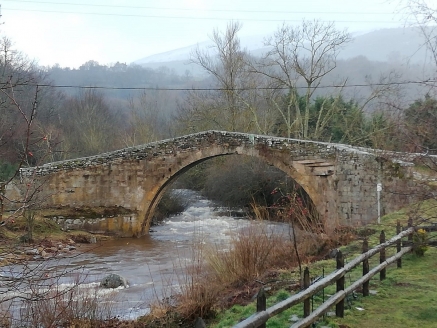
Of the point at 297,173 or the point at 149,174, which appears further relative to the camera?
the point at 149,174

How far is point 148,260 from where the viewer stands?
43.5 feet

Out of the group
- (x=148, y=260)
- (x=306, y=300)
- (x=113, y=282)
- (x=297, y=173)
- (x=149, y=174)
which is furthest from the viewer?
(x=149, y=174)

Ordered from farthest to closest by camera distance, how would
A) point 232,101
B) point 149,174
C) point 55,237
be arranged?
1. point 232,101
2. point 149,174
3. point 55,237

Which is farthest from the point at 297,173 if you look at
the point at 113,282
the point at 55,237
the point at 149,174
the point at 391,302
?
the point at 391,302

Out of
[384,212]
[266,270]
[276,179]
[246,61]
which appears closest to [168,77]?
[246,61]

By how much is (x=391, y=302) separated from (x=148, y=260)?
27.7 ft

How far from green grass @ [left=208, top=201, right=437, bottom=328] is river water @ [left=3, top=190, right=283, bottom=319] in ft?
6.22

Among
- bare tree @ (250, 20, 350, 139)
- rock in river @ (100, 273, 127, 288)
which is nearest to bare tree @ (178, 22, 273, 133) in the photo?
bare tree @ (250, 20, 350, 139)

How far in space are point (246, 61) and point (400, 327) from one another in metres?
22.3

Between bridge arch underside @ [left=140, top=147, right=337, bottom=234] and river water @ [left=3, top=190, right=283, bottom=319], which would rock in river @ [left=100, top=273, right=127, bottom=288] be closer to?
river water @ [left=3, top=190, right=283, bottom=319]

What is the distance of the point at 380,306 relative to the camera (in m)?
5.59

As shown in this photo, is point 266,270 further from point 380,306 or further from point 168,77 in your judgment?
point 168,77

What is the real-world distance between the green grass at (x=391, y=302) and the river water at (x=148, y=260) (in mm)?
1897

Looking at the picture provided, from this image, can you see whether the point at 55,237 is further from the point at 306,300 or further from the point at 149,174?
the point at 306,300
